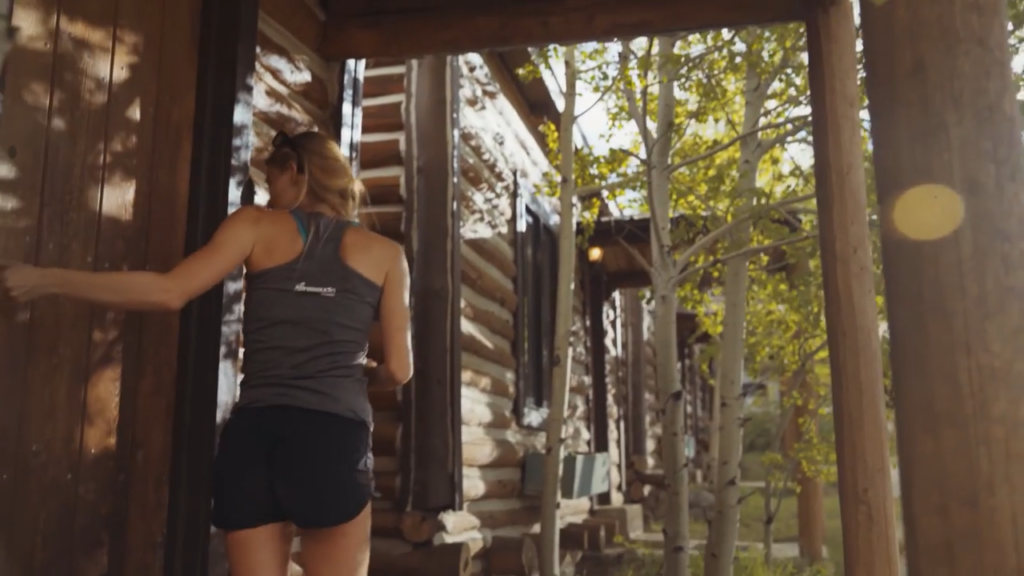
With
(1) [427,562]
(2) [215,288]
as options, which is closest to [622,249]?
(1) [427,562]

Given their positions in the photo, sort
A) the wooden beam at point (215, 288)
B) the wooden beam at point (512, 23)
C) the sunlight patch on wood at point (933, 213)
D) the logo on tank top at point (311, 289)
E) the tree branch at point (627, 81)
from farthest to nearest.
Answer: the tree branch at point (627, 81), the wooden beam at point (512, 23), the wooden beam at point (215, 288), the sunlight patch on wood at point (933, 213), the logo on tank top at point (311, 289)

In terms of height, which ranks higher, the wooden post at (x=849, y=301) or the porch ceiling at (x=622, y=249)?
the porch ceiling at (x=622, y=249)

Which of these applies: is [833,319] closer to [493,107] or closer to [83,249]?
[83,249]

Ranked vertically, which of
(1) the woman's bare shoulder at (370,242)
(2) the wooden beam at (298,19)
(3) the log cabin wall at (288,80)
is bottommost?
(1) the woman's bare shoulder at (370,242)

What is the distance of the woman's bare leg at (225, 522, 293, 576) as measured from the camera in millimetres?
2207

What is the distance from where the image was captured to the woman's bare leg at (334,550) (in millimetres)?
2283

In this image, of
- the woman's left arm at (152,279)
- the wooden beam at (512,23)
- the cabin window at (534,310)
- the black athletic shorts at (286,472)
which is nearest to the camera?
the woman's left arm at (152,279)

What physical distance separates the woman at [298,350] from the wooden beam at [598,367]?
26.4 feet

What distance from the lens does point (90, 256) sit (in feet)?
8.17

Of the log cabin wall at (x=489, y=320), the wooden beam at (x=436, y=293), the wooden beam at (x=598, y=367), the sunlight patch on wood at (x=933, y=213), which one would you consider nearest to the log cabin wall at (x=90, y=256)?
the wooden beam at (x=436, y=293)

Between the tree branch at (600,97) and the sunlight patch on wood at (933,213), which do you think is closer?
the sunlight patch on wood at (933,213)

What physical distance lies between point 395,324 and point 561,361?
3466mm

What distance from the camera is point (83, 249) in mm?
2467

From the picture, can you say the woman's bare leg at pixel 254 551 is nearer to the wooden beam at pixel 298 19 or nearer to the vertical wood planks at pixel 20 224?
the vertical wood planks at pixel 20 224
